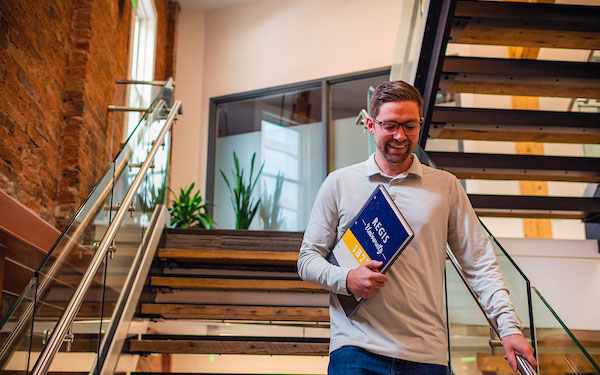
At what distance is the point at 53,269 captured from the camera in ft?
7.16

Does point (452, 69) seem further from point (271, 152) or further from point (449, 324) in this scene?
point (271, 152)

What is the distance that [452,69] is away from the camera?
409cm

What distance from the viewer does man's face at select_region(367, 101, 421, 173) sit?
5.63 ft

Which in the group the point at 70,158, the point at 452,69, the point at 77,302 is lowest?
the point at 77,302

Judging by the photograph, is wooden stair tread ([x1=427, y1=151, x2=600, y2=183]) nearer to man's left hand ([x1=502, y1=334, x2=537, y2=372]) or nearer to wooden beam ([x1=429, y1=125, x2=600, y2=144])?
wooden beam ([x1=429, y1=125, x2=600, y2=144])

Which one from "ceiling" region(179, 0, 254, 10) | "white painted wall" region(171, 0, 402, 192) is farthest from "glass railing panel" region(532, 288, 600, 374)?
"ceiling" region(179, 0, 254, 10)

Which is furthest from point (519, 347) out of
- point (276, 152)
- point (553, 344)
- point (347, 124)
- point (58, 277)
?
point (276, 152)

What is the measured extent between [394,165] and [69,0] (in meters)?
4.75

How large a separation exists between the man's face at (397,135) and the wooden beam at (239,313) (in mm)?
2271

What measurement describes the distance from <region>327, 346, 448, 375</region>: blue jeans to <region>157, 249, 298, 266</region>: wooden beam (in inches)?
104

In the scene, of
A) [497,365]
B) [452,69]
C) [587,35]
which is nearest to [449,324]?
[497,365]

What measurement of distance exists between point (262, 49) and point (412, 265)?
24.5ft

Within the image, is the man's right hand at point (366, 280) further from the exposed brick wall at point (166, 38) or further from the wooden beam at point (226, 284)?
the exposed brick wall at point (166, 38)

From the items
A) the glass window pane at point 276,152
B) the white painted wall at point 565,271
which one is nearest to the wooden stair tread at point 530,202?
the white painted wall at point 565,271
